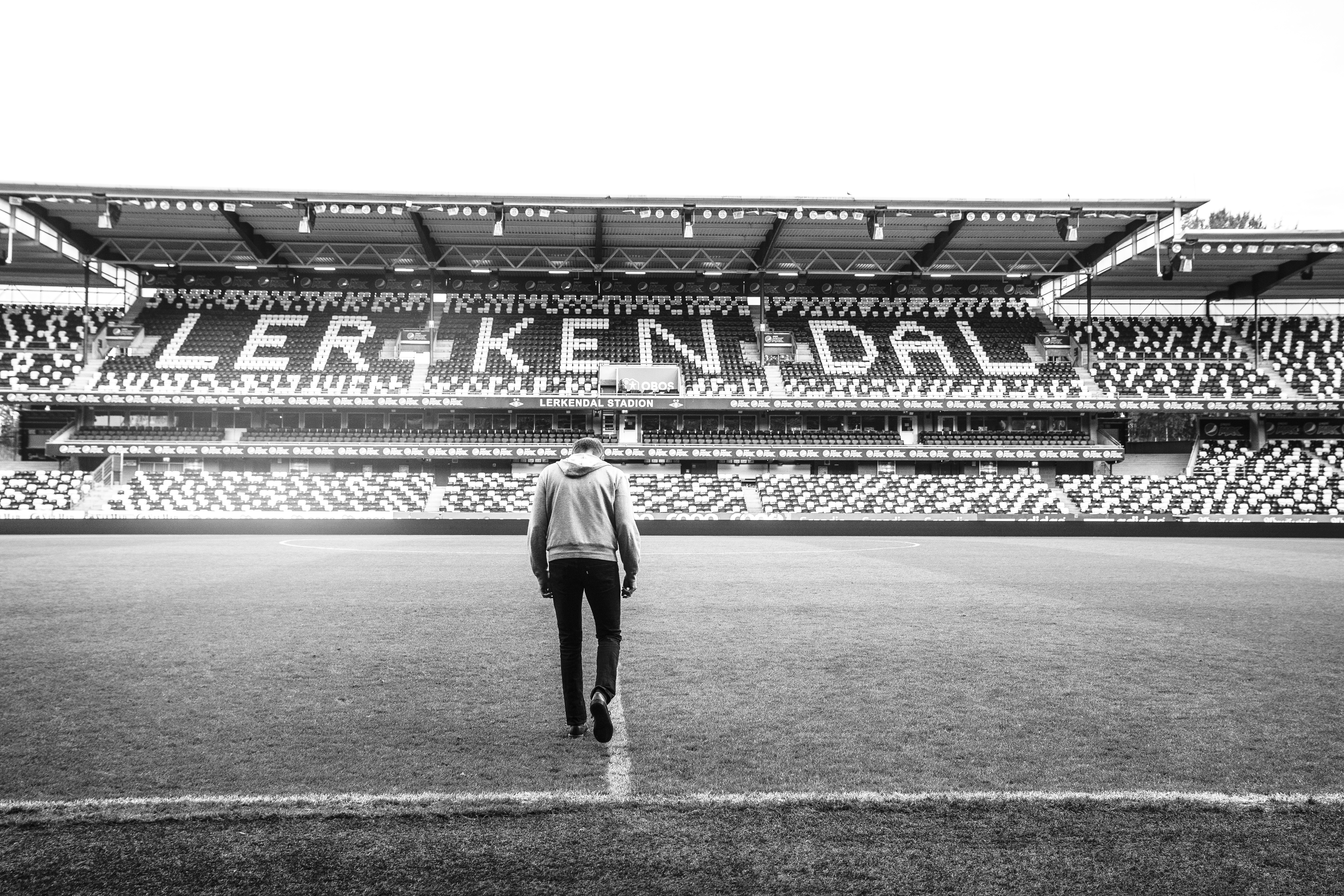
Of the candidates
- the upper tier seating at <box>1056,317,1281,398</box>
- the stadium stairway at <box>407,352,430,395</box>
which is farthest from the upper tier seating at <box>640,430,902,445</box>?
the upper tier seating at <box>1056,317,1281,398</box>

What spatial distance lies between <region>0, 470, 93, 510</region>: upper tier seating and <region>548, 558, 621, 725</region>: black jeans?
36.2m

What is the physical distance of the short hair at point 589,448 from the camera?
6008 mm

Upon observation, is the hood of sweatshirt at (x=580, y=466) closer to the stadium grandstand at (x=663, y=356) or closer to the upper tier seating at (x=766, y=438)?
the stadium grandstand at (x=663, y=356)

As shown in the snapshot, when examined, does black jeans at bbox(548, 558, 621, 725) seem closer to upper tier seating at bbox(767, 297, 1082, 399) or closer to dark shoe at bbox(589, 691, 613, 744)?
dark shoe at bbox(589, 691, 613, 744)

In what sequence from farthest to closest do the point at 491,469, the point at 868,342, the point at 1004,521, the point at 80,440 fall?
the point at 868,342 → the point at 491,469 → the point at 80,440 → the point at 1004,521

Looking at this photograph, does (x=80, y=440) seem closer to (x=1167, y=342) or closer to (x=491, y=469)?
(x=491, y=469)

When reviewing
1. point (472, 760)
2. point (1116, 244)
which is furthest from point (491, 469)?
point (472, 760)

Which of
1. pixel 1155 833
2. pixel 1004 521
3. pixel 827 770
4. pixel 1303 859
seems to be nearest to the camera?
pixel 1303 859

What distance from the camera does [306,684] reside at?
7.11 metres

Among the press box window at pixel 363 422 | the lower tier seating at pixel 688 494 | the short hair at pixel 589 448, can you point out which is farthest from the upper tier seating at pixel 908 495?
the short hair at pixel 589 448

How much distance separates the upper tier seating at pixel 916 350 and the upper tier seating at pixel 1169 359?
198 cm

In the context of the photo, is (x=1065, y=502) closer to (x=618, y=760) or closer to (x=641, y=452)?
(x=641, y=452)

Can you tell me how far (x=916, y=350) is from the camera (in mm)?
43125

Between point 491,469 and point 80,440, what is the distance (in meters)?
17.3
